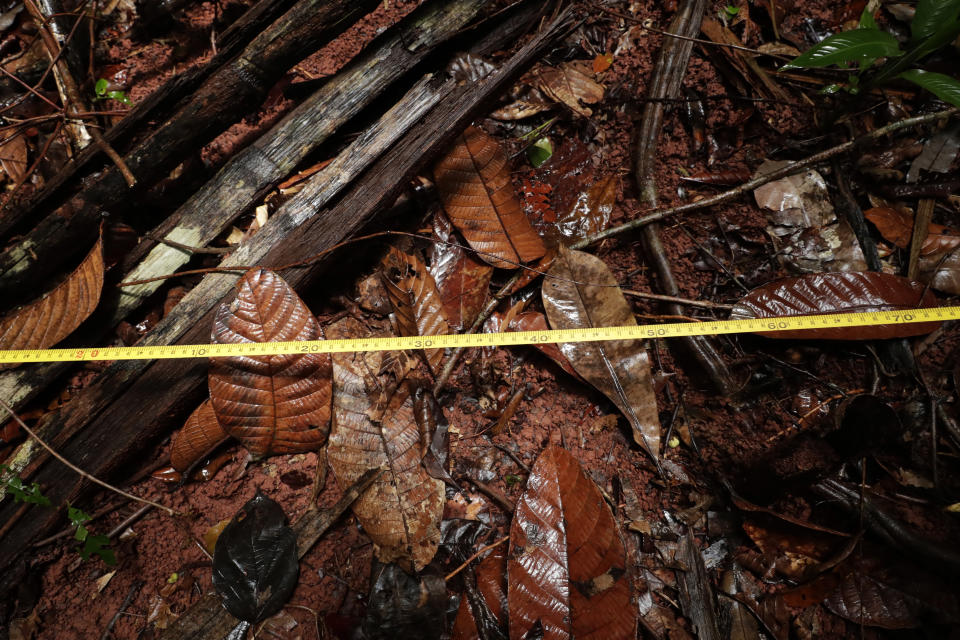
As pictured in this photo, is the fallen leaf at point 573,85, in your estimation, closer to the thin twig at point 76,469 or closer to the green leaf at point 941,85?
the green leaf at point 941,85

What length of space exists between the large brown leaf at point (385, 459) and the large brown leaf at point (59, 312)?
1261mm

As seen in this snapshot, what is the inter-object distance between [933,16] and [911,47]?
13cm

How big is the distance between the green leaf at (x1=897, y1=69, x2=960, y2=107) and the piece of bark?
1.07 meters

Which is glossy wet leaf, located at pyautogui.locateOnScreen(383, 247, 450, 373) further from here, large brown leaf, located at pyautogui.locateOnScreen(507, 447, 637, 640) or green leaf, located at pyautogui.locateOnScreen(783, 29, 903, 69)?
green leaf, located at pyautogui.locateOnScreen(783, 29, 903, 69)

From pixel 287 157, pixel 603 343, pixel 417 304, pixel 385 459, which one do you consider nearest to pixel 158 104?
pixel 287 157

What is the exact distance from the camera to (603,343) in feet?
7.47

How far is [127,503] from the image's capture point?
2.28m

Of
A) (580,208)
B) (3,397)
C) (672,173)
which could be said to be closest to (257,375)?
(3,397)

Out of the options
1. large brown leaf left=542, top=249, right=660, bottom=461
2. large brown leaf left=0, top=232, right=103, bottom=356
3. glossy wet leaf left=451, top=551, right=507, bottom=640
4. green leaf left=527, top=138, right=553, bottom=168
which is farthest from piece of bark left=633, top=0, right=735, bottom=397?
large brown leaf left=0, top=232, right=103, bottom=356

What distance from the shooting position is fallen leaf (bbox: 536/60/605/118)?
9.52 feet

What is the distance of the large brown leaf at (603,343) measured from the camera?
2197 mm

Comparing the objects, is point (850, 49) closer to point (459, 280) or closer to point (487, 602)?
point (459, 280)

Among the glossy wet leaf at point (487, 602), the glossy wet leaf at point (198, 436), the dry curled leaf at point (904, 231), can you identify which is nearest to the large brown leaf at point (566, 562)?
the glossy wet leaf at point (487, 602)

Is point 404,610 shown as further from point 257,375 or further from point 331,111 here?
point 331,111
